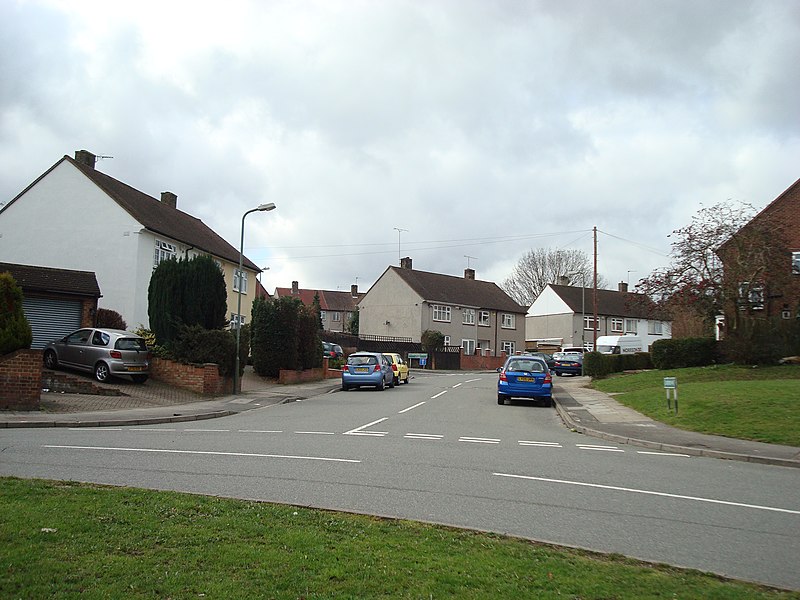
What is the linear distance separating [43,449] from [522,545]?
26.5 feet

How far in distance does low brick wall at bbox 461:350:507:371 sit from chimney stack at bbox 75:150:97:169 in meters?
34.2

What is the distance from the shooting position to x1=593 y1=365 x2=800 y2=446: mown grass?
1489cm

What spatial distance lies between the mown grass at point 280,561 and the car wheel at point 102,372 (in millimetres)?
15427

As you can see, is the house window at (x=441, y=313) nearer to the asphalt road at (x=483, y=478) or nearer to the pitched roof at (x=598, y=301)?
the pitched roof at (x=598, y=301)

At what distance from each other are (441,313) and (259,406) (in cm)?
4266

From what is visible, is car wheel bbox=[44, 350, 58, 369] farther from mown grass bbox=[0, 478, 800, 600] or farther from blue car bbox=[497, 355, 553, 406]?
mown grass bbox=[0, 478, 800, 600]

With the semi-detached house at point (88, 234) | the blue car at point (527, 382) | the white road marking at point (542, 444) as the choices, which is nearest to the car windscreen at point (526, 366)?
the blue car at point (527, 382)

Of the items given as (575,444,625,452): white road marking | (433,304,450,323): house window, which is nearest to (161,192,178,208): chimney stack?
(433,304,450,323): house window

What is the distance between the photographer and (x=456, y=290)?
221 ft

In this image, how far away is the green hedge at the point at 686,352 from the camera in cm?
3028

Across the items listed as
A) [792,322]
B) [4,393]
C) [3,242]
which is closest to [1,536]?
[4,393]

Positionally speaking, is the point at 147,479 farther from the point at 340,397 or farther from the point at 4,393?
the point at 340,397

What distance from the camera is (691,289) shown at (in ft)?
96.8

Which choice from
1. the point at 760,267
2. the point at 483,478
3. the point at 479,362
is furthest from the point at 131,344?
the point at 479,362
